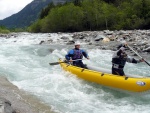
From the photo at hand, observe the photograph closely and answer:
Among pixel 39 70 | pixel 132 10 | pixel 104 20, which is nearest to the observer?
pixel 39 70

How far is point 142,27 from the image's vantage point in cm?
3928

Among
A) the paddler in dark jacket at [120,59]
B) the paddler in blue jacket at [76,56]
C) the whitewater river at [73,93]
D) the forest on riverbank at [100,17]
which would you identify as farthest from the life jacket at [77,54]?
the forest on riverbank at [100,17]

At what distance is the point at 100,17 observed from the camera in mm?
49406

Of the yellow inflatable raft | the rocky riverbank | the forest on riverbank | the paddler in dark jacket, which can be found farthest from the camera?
the forest on riverbank

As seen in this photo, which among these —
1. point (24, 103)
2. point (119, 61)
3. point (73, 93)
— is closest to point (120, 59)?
Answer: point (119, 61)

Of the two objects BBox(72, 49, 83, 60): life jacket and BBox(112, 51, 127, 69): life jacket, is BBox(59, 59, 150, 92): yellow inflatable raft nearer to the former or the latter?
BBox(112, 51, 127, 69): life jacket

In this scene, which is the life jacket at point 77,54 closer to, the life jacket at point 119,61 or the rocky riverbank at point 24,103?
the life jacket at point 119,61

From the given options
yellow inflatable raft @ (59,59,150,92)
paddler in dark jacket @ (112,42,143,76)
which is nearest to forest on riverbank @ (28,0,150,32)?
yellow inflatable raft @ (59,59,150,92)

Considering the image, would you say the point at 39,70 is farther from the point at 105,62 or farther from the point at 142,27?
the point at 142,27

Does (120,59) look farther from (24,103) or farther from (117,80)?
(24,103)

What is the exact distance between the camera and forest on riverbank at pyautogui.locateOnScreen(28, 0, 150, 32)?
4069 cm

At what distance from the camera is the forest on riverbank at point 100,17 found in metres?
40.7

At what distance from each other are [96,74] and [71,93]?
1.54 metres

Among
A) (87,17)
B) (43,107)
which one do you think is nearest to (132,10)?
(87,17)
